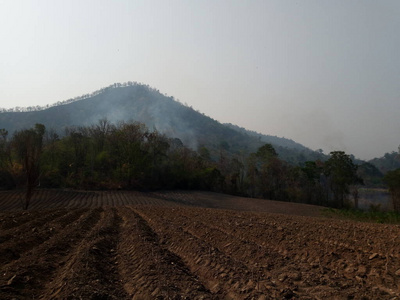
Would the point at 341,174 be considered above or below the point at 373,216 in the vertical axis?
above

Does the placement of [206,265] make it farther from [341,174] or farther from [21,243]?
[341,174]

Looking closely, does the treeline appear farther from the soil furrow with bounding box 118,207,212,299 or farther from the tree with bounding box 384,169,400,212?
the soil furrow with bounding box 118,207,212,299

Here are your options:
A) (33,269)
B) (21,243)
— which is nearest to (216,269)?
(33,269)

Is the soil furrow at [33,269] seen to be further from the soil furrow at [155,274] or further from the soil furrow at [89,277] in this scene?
the soil furrow at [155,274]

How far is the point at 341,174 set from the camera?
49.9m

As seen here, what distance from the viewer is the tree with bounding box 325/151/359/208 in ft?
162

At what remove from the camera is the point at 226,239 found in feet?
33.9

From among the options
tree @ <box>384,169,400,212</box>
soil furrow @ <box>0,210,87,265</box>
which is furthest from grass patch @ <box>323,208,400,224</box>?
soil furrow @ <box>0,210,87,265</box>

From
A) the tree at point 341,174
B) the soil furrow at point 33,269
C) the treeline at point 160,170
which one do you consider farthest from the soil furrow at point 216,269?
the tree at point 341,174

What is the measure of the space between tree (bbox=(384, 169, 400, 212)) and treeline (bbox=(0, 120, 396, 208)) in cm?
627

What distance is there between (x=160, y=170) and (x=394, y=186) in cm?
3419

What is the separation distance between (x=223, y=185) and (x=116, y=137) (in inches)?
813

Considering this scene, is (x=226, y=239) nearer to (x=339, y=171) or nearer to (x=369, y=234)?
(x=369, y=234)

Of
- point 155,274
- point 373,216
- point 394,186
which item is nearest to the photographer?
point 155,274
